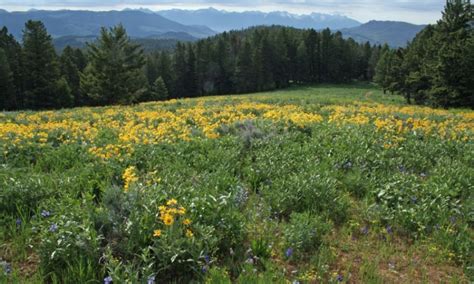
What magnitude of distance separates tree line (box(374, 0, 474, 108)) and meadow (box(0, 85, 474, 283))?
31999 mm

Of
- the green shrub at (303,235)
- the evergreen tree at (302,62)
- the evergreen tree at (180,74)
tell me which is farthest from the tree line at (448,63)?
the evergreen tree at (180,74)

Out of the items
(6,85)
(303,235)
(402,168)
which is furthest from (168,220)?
(6,85)

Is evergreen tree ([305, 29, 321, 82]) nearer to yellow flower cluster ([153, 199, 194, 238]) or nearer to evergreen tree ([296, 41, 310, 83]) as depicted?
evergreen tree ([296, 41, 310, 83])

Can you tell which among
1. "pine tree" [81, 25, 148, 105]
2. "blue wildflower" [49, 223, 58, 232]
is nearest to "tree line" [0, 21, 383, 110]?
"pine tree" [81, 25, 148, 105]

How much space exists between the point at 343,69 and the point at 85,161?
9214 cm

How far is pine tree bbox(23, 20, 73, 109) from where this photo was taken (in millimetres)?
44375

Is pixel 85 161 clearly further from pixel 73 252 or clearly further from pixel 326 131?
pixel 326 131

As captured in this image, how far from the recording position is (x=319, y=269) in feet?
12.5

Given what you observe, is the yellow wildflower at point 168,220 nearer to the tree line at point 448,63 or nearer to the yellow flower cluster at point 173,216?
the yellow flower cluster at point 173,216

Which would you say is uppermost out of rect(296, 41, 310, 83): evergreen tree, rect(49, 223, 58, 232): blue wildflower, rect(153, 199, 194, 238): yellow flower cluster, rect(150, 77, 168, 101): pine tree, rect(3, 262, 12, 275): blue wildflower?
rect(296, 41, 310, 83): evergreen tree

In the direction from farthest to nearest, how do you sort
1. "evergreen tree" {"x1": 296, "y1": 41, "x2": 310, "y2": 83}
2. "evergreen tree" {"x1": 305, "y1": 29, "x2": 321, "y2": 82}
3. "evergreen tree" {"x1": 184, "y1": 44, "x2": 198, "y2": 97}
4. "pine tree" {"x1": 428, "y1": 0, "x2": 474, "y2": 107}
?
"evergreen tree" {"x1": 305, "y1": 29, "x2": 321, "y2": 82} < "evergreen tree" {"x1": 296, "y1": 41, "x2": 310, "y2": 83} < "evergreen tree" {"x1": 184, "y1": 44, "x2": 198, "y2": 97} < "pine tree" {"x1": 428, "y1": 0, "x2": 474, "y2": 107}

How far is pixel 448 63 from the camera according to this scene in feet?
114

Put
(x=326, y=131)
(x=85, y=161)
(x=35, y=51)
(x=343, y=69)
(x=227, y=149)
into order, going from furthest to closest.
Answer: (x=343, y=69) < (x=35, y=51) < (x=326, y=131) < (x=227, y=149) < (x=85, y=161)

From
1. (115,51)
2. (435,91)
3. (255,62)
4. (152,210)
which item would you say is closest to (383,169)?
(152,210)
